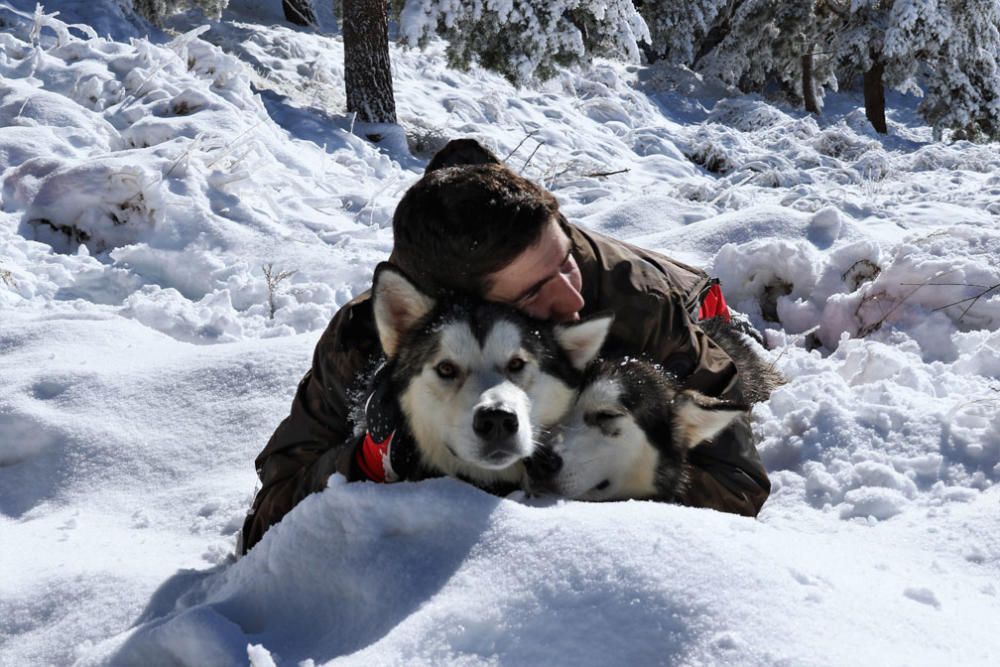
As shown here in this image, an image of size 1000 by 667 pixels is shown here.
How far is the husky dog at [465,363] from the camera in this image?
8.71 ft

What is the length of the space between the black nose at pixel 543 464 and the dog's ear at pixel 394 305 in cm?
57

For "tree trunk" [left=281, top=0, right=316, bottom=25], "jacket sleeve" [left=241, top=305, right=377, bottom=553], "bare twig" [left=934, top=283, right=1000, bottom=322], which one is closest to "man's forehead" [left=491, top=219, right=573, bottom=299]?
"jacket sleeve" [left=241, top=305, right=377, bottom=553]

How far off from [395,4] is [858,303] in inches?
321

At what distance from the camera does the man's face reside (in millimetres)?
2775

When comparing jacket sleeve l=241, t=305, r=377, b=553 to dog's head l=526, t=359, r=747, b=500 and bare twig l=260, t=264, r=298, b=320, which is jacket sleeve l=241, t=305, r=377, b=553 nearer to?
dog's head l=526, t=359, r=747, b=500

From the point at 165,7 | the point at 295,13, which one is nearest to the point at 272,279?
the point at 165,7

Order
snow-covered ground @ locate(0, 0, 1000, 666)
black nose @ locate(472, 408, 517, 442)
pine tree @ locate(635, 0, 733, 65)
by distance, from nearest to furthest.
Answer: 1. snow-covered ground @ locate(0, 0, 1000, 666)
2. black nose @ locate(472, 408, 517, 442)
3. pine tree @ locate(635, 0, 733, 65)

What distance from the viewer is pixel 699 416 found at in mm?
2979

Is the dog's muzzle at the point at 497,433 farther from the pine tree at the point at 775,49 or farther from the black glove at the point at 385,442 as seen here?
the pine tree at the point at 775,49

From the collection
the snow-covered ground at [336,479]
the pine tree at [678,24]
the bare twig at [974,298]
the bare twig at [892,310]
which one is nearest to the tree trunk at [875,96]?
the pine tree at [678,24]

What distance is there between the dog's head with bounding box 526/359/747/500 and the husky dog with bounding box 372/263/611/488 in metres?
0.07

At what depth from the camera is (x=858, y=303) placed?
509 centimetres

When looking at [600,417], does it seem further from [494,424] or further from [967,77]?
[967,77]

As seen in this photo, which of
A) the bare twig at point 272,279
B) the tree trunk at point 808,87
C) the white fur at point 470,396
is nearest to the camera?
the white fur at point 470,396
